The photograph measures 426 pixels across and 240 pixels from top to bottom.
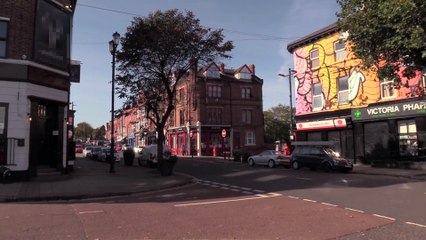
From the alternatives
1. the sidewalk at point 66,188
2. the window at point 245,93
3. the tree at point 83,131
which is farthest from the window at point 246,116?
the tree at point 83,131

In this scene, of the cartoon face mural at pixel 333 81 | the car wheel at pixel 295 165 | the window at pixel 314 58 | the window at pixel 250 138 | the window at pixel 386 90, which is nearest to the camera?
the car wheel at pixel 295 165

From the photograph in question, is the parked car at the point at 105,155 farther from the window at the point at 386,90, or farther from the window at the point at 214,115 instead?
the window at the point at 386,90

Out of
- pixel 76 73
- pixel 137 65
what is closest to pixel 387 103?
pixel 137 65

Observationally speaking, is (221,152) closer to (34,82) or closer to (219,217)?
(34,82)

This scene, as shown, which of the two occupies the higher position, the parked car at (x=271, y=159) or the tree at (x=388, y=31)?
the tree at (x=388, y=31)

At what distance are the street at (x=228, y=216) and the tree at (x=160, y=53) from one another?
439 inches

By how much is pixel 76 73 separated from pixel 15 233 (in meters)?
22.7

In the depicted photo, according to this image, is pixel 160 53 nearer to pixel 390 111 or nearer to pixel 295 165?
pixel 295 165

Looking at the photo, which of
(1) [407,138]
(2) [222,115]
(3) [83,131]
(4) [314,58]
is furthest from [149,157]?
(3) [83,131]

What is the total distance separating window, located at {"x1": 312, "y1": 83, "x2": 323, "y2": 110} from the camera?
36.8 meters

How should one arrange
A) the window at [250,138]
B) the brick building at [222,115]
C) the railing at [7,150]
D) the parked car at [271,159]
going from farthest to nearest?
the window at [250,138] → the brick building at [222,115] → the parked car at [271,159] → the railing at [7,150]

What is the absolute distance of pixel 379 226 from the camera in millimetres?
9609

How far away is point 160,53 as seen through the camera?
83.4 feet

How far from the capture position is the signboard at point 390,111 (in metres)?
27.9
